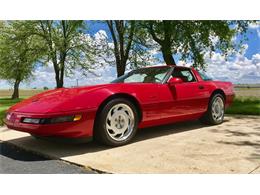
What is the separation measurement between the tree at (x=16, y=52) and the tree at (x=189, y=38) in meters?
3.93

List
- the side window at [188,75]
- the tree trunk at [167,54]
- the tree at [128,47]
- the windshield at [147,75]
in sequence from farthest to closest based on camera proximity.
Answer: the tree trunk at [167,54] → the tree at [128,47] → the side window at [188,75] → the windshield at [147,75]

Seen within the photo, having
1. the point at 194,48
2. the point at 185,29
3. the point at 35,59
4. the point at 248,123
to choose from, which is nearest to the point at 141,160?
the point at 248,123

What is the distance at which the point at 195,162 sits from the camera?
3443 millimetres

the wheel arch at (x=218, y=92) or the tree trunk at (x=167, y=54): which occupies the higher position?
the tree trunk at (x=167, y=54)

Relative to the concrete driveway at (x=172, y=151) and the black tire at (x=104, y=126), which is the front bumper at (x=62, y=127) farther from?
the concrete driveway at (x=172, y=151)

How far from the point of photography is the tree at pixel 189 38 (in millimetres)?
8820

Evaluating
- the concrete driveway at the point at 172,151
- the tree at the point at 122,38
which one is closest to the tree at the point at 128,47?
the tree at the point at 122,38

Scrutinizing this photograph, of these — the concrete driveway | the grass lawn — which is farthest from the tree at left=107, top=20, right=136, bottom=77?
the concrete driveway

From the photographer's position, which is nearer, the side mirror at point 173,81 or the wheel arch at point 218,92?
the side mirror at point 173,81

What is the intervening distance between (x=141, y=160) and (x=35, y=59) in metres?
7.83

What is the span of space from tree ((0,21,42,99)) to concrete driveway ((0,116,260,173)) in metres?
5.03

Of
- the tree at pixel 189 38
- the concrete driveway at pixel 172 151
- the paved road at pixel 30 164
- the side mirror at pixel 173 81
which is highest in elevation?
the tree at pixel 189 38

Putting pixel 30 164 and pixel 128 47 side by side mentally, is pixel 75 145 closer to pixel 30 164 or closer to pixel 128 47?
pixel 30 164
